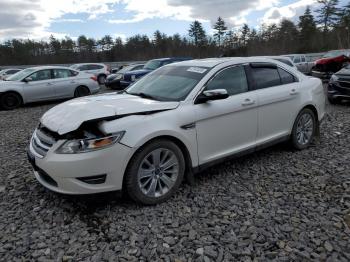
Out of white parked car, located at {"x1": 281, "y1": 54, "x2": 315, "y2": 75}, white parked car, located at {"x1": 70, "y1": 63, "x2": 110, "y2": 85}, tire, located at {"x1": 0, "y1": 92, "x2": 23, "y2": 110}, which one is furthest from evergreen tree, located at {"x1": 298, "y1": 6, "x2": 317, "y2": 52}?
tire, located at {"x1": 0, "y1": 92, "x2": 23, "y2": 110}

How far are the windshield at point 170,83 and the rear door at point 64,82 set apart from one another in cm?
807

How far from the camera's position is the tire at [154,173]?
11.1ft

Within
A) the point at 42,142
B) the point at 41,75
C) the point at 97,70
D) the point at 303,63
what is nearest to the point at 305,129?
the point at 42,142

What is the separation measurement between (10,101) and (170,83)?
882cm

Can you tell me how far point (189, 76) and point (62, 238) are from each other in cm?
247

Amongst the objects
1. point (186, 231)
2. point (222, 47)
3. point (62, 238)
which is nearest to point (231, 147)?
point (186, 231)

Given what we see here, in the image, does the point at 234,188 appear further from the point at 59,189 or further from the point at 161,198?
the point at 59,189

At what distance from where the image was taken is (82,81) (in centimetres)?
1277

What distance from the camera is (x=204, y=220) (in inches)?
132

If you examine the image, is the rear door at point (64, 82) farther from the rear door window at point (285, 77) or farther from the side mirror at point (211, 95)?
the side mirror at point (211, 95)

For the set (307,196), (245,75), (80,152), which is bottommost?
(307,196)

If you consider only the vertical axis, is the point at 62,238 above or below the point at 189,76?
below

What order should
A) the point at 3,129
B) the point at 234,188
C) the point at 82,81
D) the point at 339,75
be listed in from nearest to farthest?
the point at 234,188 → the point at 3,129 → the point at 339,75 → the point at 82,81

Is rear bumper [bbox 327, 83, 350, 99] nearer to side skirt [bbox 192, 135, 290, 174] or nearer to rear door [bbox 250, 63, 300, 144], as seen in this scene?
rear door [bbox 250, 63, 300, 144]
